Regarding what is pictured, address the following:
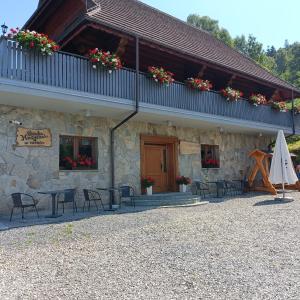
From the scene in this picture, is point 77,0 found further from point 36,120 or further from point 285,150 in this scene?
point 285,150

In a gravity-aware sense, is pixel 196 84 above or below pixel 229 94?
above

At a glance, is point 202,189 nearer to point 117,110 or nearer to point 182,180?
point 182,180

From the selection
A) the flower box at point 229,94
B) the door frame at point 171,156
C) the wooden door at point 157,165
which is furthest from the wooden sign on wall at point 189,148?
the flower box at point 229,94

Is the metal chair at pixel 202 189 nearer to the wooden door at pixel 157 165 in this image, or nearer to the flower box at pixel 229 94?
the wooden door at pixel 157 165

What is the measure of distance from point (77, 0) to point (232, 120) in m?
7.53

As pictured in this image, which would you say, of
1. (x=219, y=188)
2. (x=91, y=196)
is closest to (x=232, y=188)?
(x=219, y=188)

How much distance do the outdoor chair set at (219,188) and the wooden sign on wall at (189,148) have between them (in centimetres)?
124

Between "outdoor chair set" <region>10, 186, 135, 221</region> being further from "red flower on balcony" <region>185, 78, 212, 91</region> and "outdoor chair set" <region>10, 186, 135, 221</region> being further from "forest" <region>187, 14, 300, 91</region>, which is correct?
"forest" <region>187, 14, 300, 91</region>

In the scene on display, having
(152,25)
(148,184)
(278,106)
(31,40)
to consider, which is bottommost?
(148,184)

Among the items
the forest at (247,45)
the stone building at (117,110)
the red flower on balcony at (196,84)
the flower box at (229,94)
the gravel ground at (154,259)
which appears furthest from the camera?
the forest at (247,45)

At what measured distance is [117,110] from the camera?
11.6m

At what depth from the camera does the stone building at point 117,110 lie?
10055mm

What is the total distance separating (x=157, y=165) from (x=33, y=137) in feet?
17.6

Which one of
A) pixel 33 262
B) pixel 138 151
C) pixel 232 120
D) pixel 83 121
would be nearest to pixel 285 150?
pixel 232 120
